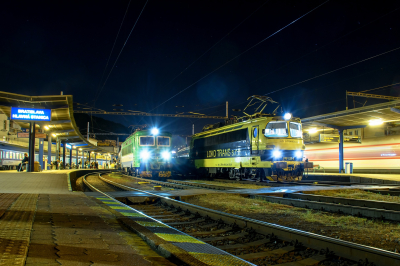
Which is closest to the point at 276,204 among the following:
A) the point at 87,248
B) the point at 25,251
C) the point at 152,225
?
the point at 152,225

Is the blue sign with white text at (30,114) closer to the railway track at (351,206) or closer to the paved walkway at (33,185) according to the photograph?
the paved walkway at (33,185)

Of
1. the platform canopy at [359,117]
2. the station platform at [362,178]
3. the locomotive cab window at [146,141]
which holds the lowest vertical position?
the station platform at [362,178]

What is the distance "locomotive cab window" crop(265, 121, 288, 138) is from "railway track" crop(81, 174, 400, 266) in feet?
32.5

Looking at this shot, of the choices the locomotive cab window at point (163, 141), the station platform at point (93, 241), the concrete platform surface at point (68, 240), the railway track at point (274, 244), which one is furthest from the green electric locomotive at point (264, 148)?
the concrete platform surface at point (68, 240)

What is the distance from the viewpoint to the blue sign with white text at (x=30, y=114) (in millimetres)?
23109

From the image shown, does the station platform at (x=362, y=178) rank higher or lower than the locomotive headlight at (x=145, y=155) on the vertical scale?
lower

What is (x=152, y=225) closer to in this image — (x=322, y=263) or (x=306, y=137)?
(x=322, y=263)

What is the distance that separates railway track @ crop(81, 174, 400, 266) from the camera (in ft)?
13.6

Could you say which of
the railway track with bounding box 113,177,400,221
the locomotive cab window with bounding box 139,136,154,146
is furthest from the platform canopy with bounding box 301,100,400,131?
the locomotive cab window with bounding box 139,136,154,146

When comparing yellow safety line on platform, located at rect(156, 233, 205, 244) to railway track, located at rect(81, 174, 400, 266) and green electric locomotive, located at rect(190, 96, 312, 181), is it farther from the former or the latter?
green electric locomotive, located at rect(190, 96, 312, 181)

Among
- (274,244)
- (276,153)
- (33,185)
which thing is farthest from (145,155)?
(274,244)

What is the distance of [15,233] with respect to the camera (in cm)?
503

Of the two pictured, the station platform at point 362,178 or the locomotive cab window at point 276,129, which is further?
the station platform at point 362,178

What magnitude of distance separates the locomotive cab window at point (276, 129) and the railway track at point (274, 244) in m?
9.90
